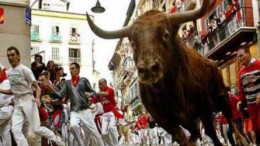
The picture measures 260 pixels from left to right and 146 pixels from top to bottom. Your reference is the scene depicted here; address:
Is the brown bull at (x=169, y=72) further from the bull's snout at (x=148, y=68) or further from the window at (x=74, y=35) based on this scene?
the window at (x=74, y=35)

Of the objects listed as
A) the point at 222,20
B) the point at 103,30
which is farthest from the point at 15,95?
the point at 222,20

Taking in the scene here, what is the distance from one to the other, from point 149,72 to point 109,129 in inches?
322

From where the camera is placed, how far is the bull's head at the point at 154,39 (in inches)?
195

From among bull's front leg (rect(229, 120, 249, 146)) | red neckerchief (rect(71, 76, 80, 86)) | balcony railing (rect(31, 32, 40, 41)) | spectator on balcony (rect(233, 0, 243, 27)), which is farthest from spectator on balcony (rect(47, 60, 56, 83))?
balcony railing (rect(31, 32, 40, 41))

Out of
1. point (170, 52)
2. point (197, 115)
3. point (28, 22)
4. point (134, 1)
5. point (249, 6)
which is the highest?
point (134, 1)

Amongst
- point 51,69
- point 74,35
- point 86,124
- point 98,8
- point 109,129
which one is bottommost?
point 109,129

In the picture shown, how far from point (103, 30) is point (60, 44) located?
59090 mm

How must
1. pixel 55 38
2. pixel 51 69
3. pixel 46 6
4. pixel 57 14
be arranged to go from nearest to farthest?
pixel 51 69, pixel 55 38, pixel 57 14, pixel 46 6

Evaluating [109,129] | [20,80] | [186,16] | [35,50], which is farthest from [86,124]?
[35,50]

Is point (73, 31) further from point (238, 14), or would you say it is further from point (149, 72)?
point (149, 72)

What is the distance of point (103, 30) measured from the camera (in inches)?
240

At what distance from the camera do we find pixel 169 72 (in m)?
5.59

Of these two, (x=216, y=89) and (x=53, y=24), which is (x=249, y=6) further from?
(x=53, y=24)

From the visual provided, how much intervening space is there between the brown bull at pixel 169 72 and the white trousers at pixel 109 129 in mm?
6482
